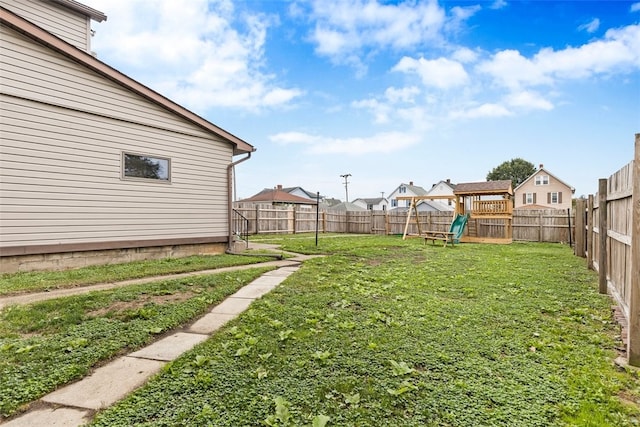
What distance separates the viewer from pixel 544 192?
3406cm

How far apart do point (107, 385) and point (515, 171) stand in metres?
55.2

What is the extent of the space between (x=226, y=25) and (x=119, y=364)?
10.9 m

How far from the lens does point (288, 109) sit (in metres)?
17.6

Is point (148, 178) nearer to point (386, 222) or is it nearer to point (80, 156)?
point (80, 156)

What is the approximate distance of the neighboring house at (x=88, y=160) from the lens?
5.50 meters

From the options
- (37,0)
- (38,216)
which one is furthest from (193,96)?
(38,216)

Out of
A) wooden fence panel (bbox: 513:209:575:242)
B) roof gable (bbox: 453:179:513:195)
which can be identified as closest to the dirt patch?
roof gable (bbox: 453:179:513:195)

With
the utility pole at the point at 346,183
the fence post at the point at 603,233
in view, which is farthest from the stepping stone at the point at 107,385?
the utility pole at the point at 346,183

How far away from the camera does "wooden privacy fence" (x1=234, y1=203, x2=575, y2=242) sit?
1403 centimetres

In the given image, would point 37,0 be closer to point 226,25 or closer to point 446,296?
point 226,25

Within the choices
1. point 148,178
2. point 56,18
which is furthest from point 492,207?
point 56,18

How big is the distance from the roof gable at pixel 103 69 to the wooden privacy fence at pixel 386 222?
7.63 meters

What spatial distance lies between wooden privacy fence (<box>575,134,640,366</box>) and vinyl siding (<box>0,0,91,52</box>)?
10.4 m

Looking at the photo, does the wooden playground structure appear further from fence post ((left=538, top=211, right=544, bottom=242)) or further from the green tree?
the green tree
